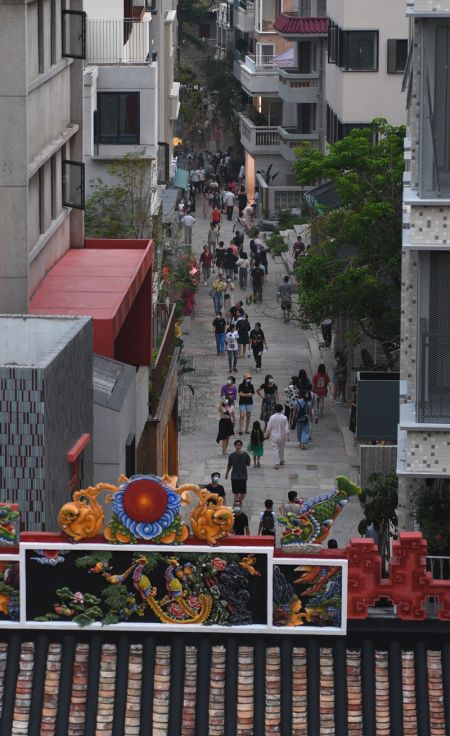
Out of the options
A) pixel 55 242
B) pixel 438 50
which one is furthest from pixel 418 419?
pixel 55 242

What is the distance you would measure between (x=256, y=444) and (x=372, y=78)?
32.2m

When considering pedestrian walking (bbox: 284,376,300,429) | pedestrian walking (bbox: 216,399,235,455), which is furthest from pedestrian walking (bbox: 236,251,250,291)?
pedestrian walking (bbox: 216,399,235,455)

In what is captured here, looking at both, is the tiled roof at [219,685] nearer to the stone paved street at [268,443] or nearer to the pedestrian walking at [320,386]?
the stone paved street at [268,443]

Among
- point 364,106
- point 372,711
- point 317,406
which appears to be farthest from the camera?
point 364,106

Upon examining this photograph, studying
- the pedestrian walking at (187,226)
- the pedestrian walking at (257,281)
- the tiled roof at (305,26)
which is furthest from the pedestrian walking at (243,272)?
the tiled roof at (305,26)

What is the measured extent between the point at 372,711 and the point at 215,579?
191cm

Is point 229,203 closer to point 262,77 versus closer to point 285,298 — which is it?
point 262,77

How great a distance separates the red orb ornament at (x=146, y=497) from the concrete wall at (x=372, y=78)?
5954 centimetres

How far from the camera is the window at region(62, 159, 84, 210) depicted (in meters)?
41.4

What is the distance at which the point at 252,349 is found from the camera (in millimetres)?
67500

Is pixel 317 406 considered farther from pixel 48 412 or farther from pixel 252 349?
pixel 48 412

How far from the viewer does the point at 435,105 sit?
24828 mm

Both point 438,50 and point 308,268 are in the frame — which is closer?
point 438,50

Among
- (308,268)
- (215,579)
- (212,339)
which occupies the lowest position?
(212,339)
